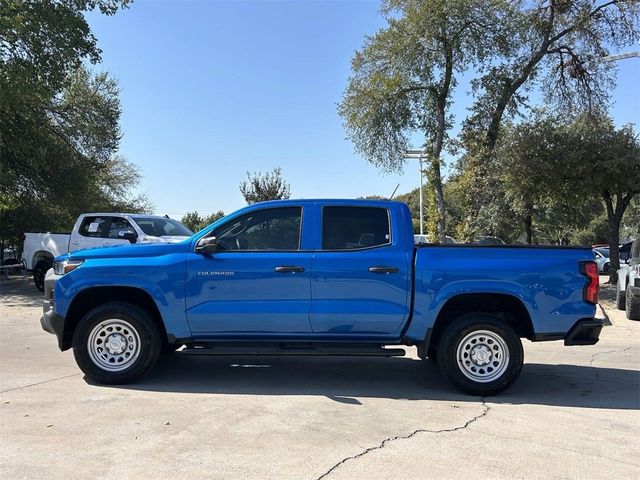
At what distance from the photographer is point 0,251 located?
24.3 metres

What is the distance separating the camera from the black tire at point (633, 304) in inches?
456

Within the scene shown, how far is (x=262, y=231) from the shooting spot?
614 centimetres

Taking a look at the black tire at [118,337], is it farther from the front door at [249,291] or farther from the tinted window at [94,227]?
the tinted window at [94,227]

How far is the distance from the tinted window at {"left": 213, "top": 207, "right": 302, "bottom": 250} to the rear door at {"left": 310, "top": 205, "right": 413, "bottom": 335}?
0.39 metres

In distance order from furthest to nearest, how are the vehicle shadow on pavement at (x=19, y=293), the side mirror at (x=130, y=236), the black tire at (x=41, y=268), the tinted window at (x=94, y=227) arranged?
the black tire at (x=41, y=268) < the vehicle shadow on pavement at (x=19, y=293) < the tinted window at (x=94, y=227) < the side mirror at (x=130, y=236)

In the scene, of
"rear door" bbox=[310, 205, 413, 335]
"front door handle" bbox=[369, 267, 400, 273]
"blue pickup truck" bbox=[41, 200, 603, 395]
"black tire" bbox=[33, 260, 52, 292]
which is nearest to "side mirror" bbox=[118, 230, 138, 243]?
"black tire" bbox=[33, 260, 52, 292]

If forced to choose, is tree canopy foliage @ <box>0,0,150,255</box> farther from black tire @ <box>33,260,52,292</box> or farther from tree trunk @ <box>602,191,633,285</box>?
tree trunk @ <box>602,191,633,285</box>

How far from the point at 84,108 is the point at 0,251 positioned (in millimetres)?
7424

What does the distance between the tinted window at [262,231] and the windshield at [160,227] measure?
7.41 m

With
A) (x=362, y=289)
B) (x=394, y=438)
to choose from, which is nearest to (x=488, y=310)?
(x=362, y=289)

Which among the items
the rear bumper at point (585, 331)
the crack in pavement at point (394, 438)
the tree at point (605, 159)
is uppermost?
the tree at point (605, 159)

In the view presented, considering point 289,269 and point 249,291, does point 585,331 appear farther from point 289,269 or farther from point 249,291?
point 249,291

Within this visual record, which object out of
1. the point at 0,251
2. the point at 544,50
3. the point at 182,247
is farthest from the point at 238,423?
the point at 0,251

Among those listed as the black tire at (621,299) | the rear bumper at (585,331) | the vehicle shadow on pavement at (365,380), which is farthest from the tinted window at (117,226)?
the black tire at (621,299)
